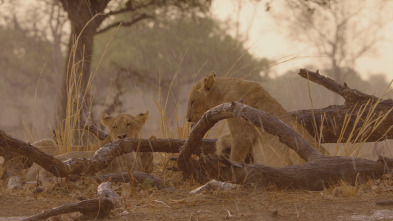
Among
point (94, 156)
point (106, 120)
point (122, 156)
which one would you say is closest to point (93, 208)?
point (94, 156)

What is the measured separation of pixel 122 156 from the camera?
21.2 ft

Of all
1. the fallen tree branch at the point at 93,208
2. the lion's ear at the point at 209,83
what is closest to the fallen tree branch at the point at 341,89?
the lion's ear at the point at 209,83

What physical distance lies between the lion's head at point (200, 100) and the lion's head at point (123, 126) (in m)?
0.95

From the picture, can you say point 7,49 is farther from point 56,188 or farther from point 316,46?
point 56,188

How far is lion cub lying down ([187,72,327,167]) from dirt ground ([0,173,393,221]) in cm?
68

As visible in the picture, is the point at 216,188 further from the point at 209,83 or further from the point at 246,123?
the point at 209,83

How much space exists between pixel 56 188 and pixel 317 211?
2.70 meters

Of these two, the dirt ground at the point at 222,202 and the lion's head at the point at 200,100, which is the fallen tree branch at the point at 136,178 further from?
the lion's head at the point at 200,100

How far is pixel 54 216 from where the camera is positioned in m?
3.86

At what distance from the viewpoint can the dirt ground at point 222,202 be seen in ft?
13.0

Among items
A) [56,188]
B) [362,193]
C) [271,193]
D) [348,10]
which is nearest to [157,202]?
[271,193]

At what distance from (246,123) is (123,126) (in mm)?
1875

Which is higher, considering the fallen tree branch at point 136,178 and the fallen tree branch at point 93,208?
the fallen tree branch at point 136,178

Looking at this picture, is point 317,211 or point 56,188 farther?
point 56,188
